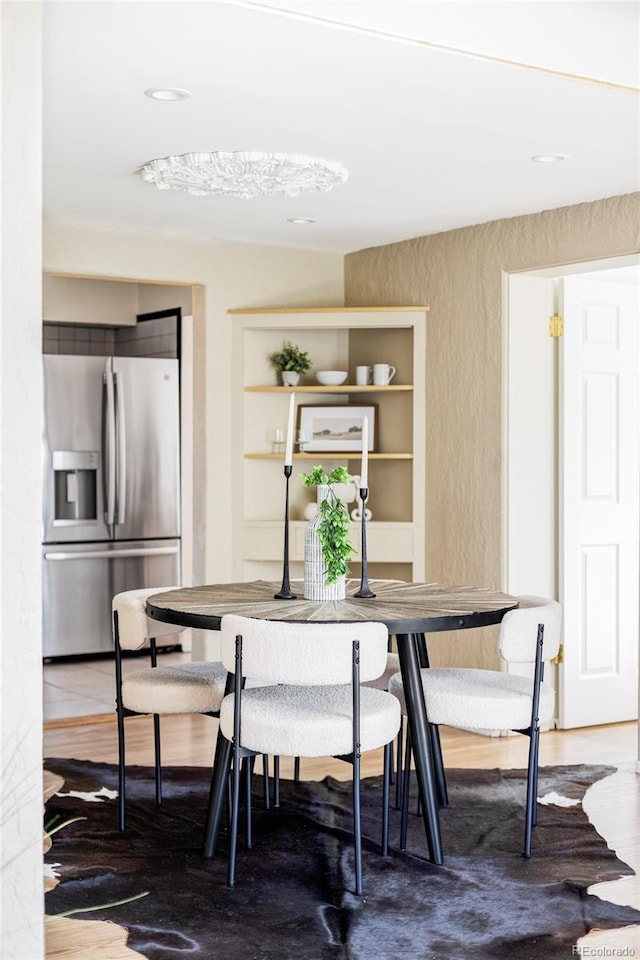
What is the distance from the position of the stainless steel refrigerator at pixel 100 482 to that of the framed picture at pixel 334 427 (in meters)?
1.29

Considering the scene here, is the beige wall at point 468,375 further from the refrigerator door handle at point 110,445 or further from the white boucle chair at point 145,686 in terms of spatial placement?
the refrigerator door handle at point 110,445

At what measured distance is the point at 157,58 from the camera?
3.34m

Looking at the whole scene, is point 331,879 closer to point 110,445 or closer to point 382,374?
point 382,374

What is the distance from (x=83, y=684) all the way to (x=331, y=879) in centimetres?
338

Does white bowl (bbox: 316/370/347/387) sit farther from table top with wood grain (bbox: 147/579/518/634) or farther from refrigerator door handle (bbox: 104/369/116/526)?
table top with wood grain (bbox: 147/579/518/634)

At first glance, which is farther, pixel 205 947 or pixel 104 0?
pixel 205 947

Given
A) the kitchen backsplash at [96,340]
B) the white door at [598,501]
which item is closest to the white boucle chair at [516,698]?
the white door at [598,501]

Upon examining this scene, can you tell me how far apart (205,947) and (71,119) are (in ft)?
8.60

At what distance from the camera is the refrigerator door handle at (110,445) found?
7.26m

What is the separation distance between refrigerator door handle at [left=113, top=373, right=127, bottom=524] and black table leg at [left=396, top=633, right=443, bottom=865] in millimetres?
3756

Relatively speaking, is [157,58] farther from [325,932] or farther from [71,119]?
[325,932]

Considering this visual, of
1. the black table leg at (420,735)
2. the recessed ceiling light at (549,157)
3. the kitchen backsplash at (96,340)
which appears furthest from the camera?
the kitchen backsplash at (96,340)

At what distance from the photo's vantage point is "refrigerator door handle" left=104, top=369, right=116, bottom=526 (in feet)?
23.8

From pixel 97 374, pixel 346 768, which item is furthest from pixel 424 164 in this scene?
pixel 97 374
